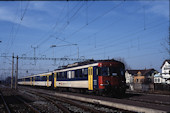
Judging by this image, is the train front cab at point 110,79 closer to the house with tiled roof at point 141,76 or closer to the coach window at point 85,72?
the coach window at point 85,72

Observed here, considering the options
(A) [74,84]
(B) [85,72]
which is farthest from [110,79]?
(A) [74,84]

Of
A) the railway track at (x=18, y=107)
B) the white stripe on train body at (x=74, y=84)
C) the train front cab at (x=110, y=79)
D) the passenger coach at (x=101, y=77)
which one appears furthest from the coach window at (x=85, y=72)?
the railway track at (x=18, y=107)

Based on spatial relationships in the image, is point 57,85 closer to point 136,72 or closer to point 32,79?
point 32,79

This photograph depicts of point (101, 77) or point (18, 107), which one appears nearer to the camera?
point (18, 107)

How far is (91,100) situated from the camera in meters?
16.5

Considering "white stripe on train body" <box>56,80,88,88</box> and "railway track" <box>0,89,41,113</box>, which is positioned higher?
"white stripe on train body" <box>56,80,88,88</box>

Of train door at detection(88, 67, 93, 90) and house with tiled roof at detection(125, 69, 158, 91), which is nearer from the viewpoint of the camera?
train door at detection(88, 67, 93, 90)

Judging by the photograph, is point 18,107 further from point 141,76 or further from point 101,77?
point 141,76

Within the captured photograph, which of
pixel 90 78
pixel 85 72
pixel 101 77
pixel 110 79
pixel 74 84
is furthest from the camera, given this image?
pixel 74 84

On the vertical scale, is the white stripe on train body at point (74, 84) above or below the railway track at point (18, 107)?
above

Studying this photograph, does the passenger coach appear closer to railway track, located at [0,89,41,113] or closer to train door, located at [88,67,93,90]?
train door, located at [88,67,93,90]

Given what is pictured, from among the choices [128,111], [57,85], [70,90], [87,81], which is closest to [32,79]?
[57,85]

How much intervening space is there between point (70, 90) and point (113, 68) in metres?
8.67

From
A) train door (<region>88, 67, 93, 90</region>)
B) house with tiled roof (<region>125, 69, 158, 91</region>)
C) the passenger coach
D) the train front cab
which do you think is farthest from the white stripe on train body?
house with tiled roof (<region>125, 69, 158, 91</region>)
